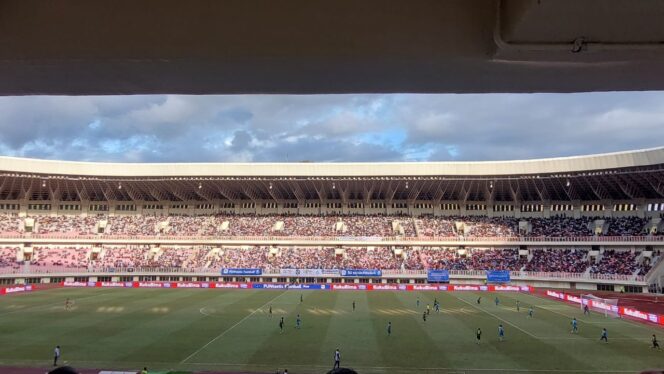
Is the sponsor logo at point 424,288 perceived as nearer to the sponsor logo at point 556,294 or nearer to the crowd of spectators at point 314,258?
the crowd of spectators at point 314,258

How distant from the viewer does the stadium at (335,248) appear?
36062 millimetres

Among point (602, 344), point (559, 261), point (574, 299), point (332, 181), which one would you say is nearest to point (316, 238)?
point (332, 181)

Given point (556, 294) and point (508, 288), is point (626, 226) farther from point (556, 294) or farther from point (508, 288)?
point (556, 294)

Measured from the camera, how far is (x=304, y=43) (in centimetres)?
389

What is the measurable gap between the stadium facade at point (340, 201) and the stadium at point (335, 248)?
249 mm

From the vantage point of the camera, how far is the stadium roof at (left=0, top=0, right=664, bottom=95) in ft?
12.3

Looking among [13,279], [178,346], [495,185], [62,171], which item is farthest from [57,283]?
[495,185]

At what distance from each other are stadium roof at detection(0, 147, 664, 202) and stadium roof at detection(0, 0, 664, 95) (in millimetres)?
62120

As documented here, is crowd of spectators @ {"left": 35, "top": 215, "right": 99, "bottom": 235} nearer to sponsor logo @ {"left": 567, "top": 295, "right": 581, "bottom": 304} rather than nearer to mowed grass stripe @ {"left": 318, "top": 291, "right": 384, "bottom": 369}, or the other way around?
mowed grass stripe @ {"left": 318, "top": 291, "right": 384, "bottom": 369}

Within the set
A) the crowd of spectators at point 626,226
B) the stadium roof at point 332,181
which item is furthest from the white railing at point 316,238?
the stadium roof at point 332,181

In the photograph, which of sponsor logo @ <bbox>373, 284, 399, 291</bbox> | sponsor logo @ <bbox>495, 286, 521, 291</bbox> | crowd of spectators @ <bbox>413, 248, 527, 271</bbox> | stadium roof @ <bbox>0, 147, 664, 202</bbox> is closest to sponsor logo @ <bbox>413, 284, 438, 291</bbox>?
sponsor logo @ <bbox>373, 284, 399, 291</bbox>

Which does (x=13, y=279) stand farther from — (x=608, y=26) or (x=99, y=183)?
(x=608, y=26)

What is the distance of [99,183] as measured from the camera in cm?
7306

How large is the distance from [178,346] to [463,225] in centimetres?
5402
